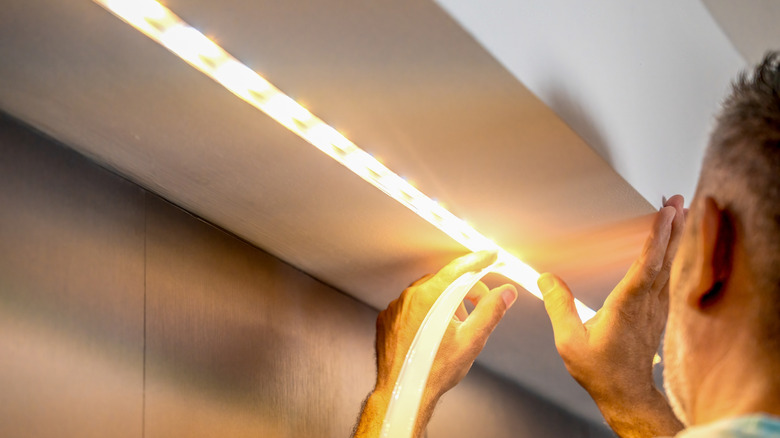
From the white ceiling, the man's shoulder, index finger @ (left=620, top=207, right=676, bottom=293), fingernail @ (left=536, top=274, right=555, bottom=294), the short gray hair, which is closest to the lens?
the man's shoulder

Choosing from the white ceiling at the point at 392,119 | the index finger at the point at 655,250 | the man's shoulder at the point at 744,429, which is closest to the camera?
the man's shoulder at the point at 744,429

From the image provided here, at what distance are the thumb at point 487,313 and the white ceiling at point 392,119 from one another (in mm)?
66

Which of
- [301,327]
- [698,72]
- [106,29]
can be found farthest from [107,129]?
[698,72]

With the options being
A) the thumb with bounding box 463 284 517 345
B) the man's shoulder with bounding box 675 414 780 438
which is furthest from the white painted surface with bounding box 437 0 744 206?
the man's shoulder with bounding box 675 414 780 438

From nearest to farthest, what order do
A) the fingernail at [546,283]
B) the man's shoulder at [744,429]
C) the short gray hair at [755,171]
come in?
the man's shoulder at [744,429]
the short gray hair at [755,171]
the fingernail at [546,283]

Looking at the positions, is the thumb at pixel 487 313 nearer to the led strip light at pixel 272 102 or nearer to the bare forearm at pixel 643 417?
the led strip light at pixel 272 102

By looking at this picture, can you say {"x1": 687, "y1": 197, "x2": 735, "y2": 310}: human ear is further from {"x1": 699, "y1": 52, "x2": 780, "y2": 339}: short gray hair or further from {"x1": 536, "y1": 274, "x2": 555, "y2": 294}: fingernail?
{"x1": 536, "y1": 274, "x2": 555, "y2": 294}: fingernail

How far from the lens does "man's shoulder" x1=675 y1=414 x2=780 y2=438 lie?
478 mm

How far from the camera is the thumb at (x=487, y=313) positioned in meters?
1.09

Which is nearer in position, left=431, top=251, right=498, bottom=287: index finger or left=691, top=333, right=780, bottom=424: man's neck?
left=691, top=333, right=780, bottom=424: man's neck

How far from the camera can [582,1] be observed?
979 millimetres

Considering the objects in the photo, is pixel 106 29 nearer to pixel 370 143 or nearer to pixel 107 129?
pixel 107 129

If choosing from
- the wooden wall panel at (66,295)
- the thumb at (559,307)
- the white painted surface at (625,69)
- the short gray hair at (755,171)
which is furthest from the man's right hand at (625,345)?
the wooden wall panel at (66,295)

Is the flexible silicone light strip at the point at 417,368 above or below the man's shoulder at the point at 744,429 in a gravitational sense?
above
